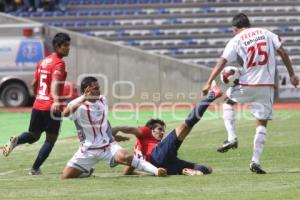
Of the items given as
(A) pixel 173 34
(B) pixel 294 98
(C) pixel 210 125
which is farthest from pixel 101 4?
(C) pixel 210 125

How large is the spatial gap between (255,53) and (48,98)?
3078 millimetres

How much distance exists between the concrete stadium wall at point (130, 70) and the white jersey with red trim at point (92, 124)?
67.8 ft

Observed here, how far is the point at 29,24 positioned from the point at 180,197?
21.6 m

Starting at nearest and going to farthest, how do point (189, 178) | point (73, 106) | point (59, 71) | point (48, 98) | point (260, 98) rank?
point (189, 178) → point (73, 106) → point (260, 98) → point (59, 71) → point (48, 98)

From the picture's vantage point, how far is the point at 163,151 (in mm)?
11516

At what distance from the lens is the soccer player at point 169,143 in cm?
1139

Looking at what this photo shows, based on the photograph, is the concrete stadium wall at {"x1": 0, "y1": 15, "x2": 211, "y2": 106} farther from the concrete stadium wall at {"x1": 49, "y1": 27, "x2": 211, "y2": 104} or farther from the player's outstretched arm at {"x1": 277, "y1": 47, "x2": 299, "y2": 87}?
the player's outstretched arm at {"x1": 277, "y1": 47, "x2": 299, "y2": 87}

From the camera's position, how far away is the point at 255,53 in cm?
1156

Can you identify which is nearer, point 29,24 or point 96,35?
point 29,24

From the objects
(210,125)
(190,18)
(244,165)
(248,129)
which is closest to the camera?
(244,165)

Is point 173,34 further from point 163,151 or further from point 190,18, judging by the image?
point 163,151

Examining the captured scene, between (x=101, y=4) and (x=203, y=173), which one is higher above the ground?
(x=101, y=4)

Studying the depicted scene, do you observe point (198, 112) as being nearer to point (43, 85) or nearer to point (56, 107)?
point (56, 107)

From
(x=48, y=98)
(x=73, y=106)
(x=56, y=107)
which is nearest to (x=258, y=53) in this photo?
(x=73, y=106)
